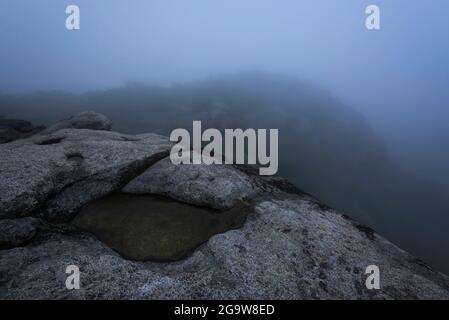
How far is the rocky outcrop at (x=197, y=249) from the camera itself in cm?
1775

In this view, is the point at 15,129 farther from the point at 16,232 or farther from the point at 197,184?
the point at 197,184

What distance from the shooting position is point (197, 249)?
21.5m

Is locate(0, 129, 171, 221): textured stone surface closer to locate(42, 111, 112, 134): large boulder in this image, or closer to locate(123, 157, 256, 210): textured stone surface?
locate(123, 157, 256, 210): textured stone surface

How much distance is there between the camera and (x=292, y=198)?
2936 cm

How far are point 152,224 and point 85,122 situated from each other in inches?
1766

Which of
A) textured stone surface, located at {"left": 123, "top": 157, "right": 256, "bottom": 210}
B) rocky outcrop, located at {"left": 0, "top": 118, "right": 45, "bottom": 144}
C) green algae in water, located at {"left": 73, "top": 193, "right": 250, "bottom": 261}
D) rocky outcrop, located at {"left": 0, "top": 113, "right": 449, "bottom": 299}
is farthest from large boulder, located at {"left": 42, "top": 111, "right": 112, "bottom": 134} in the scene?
green algae in water, located at {"left": 73, "top": 193, "right": 250, "bottom": 261}

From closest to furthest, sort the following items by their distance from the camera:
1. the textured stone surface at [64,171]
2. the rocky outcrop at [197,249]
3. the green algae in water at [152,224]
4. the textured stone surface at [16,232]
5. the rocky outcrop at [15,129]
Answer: the rocky outcrop at [197,249] → the textured stone surface at [16,232] → the green algae in water at [152,224] → the textured stone surface at [64,171] → the rocky outcrop at [15,129]

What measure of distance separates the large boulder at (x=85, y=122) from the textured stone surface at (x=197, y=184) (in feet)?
116

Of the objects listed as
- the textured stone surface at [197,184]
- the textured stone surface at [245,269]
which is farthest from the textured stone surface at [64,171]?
the textured stone surface at [245,269]

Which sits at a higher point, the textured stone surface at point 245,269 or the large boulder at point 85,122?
the large boulder at point 85,122

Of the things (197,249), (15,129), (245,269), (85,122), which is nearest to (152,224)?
A: (197,249)

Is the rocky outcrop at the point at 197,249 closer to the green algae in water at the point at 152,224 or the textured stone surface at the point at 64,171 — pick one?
the textured stone surface at the point at 64,171
